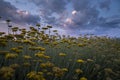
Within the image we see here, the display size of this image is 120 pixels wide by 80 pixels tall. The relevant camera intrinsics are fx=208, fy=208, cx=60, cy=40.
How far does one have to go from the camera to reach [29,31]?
314 inches

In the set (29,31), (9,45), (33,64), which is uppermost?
(29,31)

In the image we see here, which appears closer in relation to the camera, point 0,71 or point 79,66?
point 0,71

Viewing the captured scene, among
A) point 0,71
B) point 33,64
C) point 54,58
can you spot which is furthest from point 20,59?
point 0,71

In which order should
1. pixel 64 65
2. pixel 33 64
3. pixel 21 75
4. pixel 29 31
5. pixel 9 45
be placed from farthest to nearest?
1. pixel 29 31
2. pixel 9 45
3. pixel 64 65
4. pixel 33 64
5. pixel 21 75

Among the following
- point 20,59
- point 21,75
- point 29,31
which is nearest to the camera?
point 21,75

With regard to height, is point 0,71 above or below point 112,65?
above

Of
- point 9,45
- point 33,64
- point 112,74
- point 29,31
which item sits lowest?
point 112,74

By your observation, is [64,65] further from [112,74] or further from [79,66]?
[112,74]

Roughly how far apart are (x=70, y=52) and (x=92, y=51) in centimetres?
132

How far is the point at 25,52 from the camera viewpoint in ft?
22.7

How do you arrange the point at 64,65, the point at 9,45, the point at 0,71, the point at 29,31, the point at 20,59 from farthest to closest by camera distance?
the point at 29,31, the point at 9,45, the point at 64,65, the point at 20,59, the point at 0,71

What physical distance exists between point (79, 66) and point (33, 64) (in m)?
1.77

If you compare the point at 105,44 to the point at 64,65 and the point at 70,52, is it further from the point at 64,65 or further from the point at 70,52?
the point at 64,65

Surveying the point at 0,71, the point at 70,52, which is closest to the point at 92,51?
the point at 70,52
